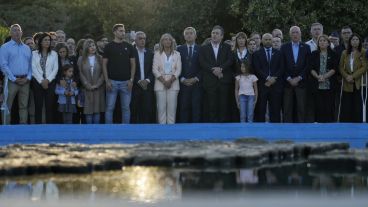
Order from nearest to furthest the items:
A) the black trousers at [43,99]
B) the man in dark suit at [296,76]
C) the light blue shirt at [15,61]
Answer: the light blue shirt at [15,61]
the black trousers at [43,99]
the man in dark suit at [296,76]

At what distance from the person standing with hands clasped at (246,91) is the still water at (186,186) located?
338 inches

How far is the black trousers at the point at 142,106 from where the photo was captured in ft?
47.0

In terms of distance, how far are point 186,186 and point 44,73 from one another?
9.61 m

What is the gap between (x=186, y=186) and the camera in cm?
457

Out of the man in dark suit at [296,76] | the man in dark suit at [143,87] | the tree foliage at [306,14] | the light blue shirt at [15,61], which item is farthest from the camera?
the tree foliage at [306,14]

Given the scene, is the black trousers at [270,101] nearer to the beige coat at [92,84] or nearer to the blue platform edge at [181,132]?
the blue platform edge at [181,132]

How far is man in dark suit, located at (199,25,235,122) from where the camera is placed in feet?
45.9

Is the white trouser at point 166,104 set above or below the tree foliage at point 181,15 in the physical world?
below

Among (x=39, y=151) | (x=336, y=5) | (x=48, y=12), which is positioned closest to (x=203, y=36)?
(x=336, y=5)

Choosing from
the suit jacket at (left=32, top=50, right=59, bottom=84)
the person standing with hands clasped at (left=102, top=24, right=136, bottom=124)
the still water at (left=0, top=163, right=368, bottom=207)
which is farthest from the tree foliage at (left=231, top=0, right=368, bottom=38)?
the still water at (left=0, top=163, right=368, bottom=207)

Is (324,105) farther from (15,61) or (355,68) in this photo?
(15,61)

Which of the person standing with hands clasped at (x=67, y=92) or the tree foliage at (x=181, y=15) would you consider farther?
the tree foliage at (x=181, y=15)

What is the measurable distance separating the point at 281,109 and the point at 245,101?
779mm

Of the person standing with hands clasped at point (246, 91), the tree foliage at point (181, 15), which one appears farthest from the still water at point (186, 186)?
the tree foliage at point (181, 15)
